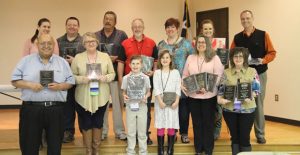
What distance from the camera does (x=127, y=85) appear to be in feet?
13.2

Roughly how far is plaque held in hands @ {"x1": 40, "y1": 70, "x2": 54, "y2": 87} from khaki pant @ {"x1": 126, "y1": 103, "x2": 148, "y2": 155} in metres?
0.96

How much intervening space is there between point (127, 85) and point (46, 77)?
929 millimetres

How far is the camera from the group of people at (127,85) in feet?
11.9

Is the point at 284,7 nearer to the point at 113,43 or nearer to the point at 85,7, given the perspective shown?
the point at 113,43

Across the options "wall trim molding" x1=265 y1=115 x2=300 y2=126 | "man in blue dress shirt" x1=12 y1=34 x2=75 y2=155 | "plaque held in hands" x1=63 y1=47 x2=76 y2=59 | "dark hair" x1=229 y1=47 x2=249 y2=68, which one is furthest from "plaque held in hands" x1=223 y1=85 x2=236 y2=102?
"wall trim molding" x1=265 y1=115 x2=300 y2=126

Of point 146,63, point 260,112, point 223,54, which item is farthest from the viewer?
point 260,112

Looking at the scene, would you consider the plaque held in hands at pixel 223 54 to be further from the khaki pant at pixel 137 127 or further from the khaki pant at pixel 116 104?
the khaki pant at pixel 116 104

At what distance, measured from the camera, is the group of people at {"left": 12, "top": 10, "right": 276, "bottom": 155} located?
3.62m

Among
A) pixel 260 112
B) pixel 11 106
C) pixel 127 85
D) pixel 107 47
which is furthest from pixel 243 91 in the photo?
pixel 11 106

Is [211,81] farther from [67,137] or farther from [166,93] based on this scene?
[67,137]

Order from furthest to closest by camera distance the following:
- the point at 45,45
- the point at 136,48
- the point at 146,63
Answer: the point at 136,48 < the point at 146,63 < the point at 45,45

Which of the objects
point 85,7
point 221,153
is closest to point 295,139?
point 221,153

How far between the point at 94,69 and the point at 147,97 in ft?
2.29

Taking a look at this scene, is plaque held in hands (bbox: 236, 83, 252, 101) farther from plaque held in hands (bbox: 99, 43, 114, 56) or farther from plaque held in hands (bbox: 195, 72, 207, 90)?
plaque held in hands (bbox: 99, 43, 114, 56)
